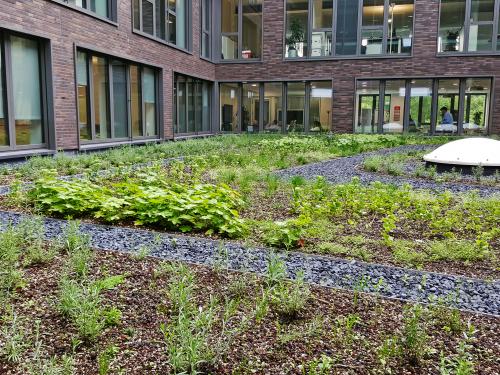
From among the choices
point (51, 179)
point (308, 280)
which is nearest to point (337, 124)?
point (51, 179)

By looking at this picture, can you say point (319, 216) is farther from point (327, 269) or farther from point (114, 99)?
point (114, 99)

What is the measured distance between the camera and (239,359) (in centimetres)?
221

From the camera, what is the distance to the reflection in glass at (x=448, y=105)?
17516mm

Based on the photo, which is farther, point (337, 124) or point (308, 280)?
point (337, 124)

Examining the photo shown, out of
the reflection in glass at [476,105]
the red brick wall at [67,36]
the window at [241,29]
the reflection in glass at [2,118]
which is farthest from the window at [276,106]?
the reflection in glass at [2,118]

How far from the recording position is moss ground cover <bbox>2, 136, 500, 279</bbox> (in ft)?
12.5

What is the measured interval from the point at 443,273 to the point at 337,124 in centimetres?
1551

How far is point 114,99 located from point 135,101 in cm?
139

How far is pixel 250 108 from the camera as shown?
1964 cm

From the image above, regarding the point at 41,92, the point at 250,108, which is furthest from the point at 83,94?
the point at 250,108

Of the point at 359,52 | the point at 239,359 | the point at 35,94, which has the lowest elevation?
the point at 239,359

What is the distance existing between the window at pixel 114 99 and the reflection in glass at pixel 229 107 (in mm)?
5568

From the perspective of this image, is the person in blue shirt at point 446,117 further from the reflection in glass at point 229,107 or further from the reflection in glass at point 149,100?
the reflection in glass at point 149,100

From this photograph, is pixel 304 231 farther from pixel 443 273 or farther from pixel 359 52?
pixel 359 52
